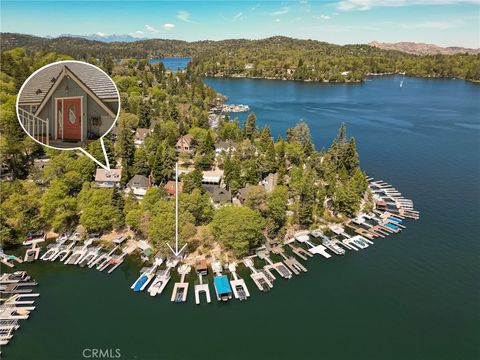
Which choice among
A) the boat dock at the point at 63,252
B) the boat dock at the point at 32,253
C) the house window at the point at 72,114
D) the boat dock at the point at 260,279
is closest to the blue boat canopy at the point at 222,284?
the boat dock at the point at 260,279

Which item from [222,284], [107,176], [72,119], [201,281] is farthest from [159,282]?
[72,119]

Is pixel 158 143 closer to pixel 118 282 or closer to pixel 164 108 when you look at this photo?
pixel 164 108

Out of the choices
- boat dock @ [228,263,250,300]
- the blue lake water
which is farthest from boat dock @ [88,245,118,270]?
the blue lake water

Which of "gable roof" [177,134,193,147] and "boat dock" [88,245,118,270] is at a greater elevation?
"gable roof" [177,134,193,147]

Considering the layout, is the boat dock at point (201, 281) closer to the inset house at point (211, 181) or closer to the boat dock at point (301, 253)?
the boat dock at point (301, 253)

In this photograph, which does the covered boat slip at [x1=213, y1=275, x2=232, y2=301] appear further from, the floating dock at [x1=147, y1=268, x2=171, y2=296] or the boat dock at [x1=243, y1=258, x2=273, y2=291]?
the floating dock at [x1=147, y1=268, x2=171, y2=296]

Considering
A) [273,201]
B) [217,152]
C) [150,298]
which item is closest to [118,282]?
[150,298]
